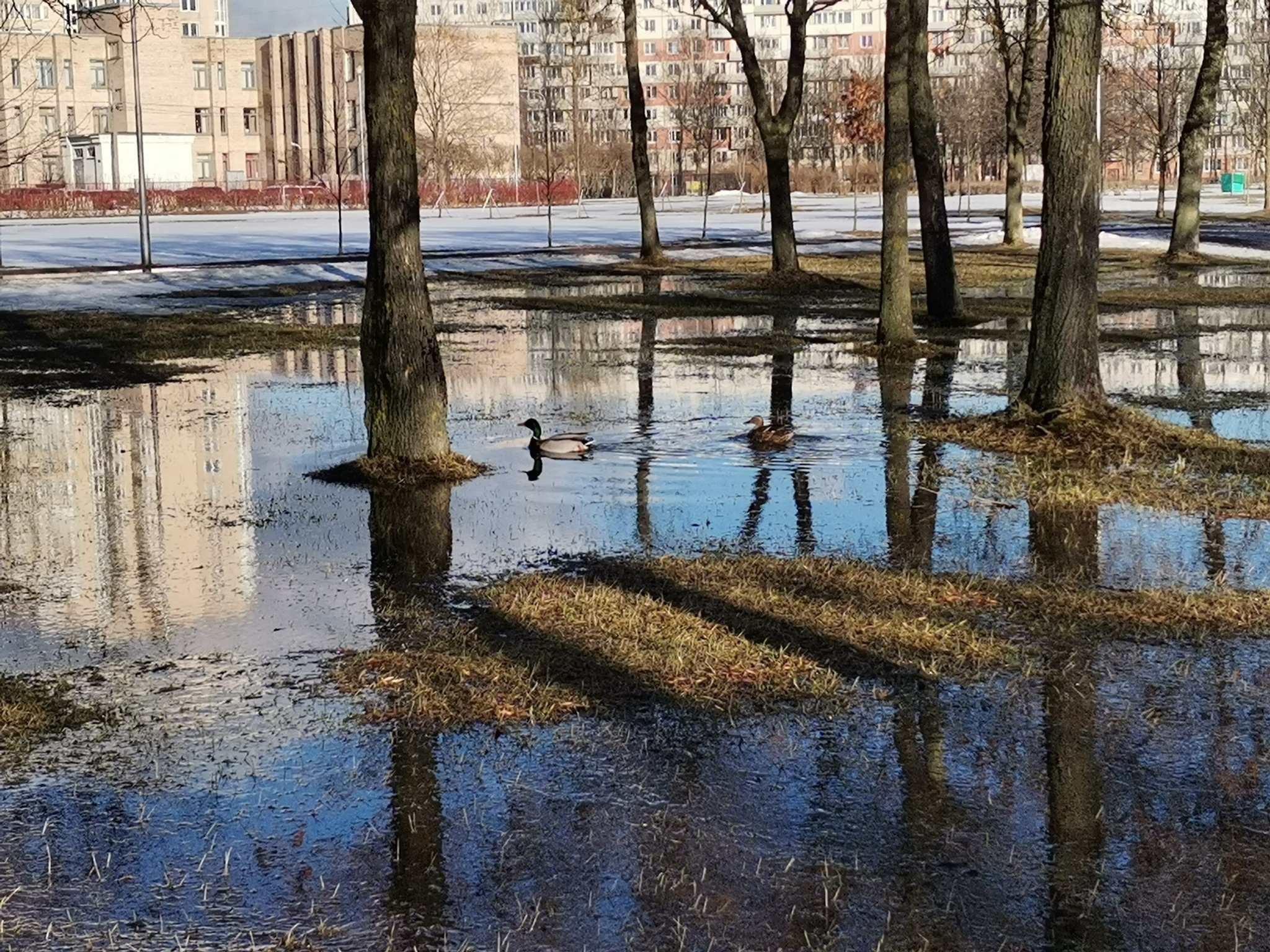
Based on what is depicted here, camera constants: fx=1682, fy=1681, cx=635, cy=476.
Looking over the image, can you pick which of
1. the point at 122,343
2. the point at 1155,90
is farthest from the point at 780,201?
the point at 1155,90

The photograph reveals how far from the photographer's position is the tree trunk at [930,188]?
2067 centimetres

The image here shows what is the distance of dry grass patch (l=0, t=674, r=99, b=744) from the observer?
6.21 m

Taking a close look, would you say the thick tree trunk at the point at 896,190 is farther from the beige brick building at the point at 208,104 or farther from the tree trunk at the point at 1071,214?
the beige brick building at the point at 208,104

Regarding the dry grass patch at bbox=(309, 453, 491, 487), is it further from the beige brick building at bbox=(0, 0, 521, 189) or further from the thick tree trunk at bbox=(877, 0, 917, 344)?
the beige brick building at bbox=(0, 0, 521, 189)

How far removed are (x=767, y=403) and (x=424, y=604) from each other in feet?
25.3

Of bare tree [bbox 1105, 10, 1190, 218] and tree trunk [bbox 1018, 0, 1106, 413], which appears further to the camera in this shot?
bare tree [bbox 1105, 10, 1190, 218]

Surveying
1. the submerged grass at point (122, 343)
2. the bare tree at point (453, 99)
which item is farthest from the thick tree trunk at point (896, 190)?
the bare tree at point (453, 99)

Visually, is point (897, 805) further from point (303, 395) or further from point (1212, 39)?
point (1212, 39)

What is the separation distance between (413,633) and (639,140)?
28.0m

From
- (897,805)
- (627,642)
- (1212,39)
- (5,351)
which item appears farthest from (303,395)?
(1212,39)

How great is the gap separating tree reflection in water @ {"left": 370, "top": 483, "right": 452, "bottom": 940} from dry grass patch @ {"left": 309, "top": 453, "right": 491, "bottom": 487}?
0.17 meters

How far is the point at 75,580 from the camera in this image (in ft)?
28.6

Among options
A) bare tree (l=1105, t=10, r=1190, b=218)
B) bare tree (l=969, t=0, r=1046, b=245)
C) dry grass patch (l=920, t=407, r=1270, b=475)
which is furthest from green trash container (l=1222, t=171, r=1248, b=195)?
dry grass patch (l=920, t=407, r=1270, b=475)

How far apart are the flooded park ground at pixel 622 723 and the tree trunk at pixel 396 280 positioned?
0.62m
